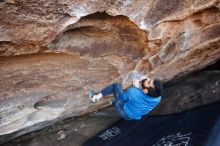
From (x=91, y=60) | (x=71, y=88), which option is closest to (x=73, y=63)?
(x=91, y=60)

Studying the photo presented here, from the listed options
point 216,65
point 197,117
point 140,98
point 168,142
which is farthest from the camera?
point 216,65

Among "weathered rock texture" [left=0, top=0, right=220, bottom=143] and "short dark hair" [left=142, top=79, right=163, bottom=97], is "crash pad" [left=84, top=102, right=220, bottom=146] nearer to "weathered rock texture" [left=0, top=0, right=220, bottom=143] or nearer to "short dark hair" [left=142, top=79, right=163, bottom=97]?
"weathered rock texture" [left=0, top=0, right=220, bottom=143]

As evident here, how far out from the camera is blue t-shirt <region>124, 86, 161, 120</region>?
3.67 metres

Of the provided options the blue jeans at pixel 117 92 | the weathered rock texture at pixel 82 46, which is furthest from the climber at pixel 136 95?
the weathered rock texture at pixel 82 46

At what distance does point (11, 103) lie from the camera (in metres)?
3.73

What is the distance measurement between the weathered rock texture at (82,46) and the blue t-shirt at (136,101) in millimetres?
541

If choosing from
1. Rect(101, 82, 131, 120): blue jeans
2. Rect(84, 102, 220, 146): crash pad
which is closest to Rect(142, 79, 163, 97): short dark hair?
Rect(101, 82, 131, 120): blue jeans

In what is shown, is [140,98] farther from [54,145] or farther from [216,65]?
[216,65]

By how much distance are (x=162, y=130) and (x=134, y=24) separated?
1.81m

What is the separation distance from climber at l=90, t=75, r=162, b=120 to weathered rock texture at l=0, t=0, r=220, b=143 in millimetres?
433

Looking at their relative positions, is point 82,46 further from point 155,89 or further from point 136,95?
point 155,89

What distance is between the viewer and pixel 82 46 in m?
3.43

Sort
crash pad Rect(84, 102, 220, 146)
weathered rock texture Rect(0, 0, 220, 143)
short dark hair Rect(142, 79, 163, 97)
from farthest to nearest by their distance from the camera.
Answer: crash pad Rect(84, 102, 220, 146)
short dark hair Rect(142, 79, 163, 97)
weathered rock texture Rect(0, 0, 220, 143)

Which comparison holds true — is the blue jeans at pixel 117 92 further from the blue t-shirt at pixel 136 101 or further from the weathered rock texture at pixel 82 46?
the weathered rock texture at pixel 82 46
